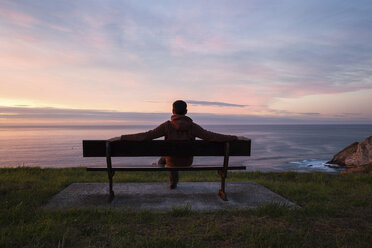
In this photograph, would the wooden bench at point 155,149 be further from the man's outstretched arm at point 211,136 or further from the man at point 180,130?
the man at point 180,130

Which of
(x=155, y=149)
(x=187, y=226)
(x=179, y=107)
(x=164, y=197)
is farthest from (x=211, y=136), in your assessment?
(x=187, y=226)

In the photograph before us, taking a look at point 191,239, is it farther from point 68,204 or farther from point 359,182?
point 359,182

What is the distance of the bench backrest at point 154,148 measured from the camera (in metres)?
4.03

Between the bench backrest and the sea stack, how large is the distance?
16346 millimetres

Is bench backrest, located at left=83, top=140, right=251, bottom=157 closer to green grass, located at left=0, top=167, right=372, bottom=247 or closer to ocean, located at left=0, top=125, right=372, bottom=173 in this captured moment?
green grass, located at left=0, top=167, right=372, bottom=247

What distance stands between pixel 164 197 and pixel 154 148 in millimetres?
943

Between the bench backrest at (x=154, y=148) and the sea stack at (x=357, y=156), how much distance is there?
16.3 metres

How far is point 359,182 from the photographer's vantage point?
654 cm

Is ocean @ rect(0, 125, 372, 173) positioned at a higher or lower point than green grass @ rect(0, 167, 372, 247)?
lower

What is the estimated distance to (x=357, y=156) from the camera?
1877 centimetres

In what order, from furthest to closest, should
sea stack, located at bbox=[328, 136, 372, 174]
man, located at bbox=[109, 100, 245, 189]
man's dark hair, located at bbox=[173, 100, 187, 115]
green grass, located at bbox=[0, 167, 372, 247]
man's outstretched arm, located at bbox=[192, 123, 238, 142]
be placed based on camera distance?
sea stack, located at bbox=[328, 136, 372, 174] → man's dark hair, located at bbox=[173, 100, 187, 115] → man, located at bbox=[109, 100, 245, 189] → man's outstretched arm, located at bbox=[192, 123, 238, 142] → green grass, located at bbox=[0, 167, 372, 247]

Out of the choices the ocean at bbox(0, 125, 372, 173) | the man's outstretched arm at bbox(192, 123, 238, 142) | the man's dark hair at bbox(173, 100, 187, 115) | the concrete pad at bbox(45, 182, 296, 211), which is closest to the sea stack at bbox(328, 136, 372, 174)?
the ocean at bbox(0, 125, 372, 173)

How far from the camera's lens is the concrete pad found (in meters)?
3.85

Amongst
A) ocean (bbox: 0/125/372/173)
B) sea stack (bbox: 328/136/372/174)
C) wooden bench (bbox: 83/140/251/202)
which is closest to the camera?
wooden bench (bbox: 83/140/251/202)
